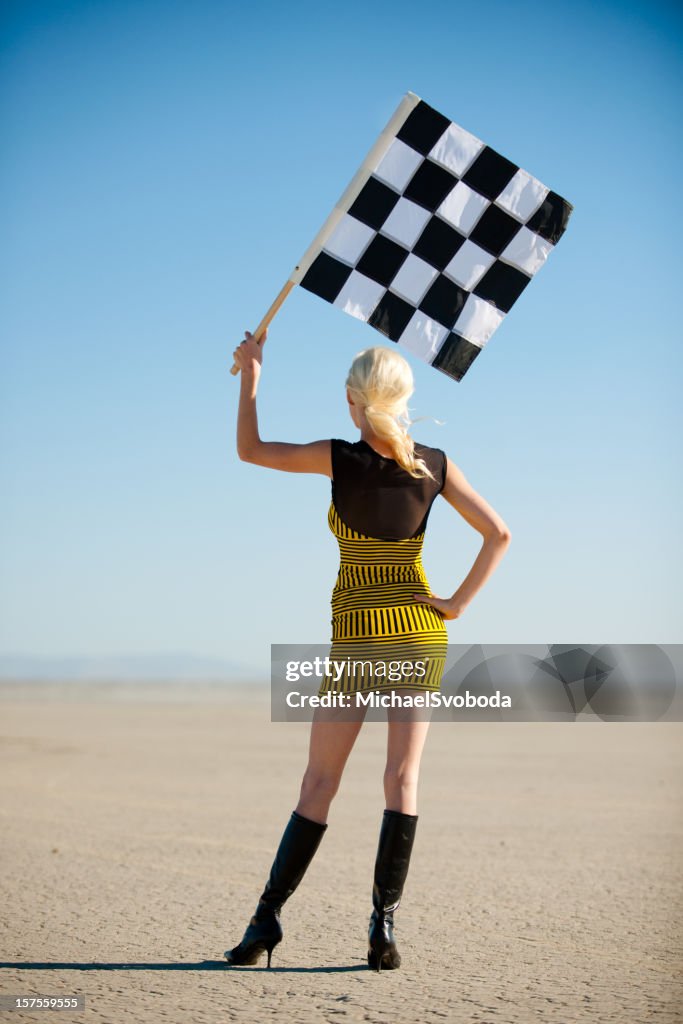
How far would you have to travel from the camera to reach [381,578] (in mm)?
3492

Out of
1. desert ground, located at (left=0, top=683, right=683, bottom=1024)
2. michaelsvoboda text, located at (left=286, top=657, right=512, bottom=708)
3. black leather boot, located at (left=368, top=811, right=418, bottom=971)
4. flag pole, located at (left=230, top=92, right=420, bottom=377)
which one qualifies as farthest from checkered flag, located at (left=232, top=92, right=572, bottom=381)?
desert ground, located at (left=0, top=683, right=683, bottom=1024)

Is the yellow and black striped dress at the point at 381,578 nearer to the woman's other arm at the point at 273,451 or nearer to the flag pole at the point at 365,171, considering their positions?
the woman's other arm at the point at 273,451

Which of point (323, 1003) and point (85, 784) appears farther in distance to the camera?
point (85, 784)

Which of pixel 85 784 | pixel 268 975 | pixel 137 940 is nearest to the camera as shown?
pixel 268 975

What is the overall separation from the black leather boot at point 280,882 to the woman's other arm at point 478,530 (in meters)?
0.88

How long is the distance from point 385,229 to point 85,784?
6.45 meters

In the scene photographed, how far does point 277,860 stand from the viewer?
3418 mm

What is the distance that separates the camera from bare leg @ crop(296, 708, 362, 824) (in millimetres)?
3426

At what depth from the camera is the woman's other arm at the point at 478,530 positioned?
353 cm

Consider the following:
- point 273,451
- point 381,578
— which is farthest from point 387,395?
point 381,578

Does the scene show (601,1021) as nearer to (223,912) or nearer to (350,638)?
(350,638)

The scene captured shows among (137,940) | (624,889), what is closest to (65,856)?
(137,940)

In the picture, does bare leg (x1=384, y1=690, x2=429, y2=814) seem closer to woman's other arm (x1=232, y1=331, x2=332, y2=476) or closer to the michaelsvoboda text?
the michaelsvoboda text

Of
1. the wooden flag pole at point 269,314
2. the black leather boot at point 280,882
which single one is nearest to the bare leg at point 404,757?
the black leather boot at point 280,882
